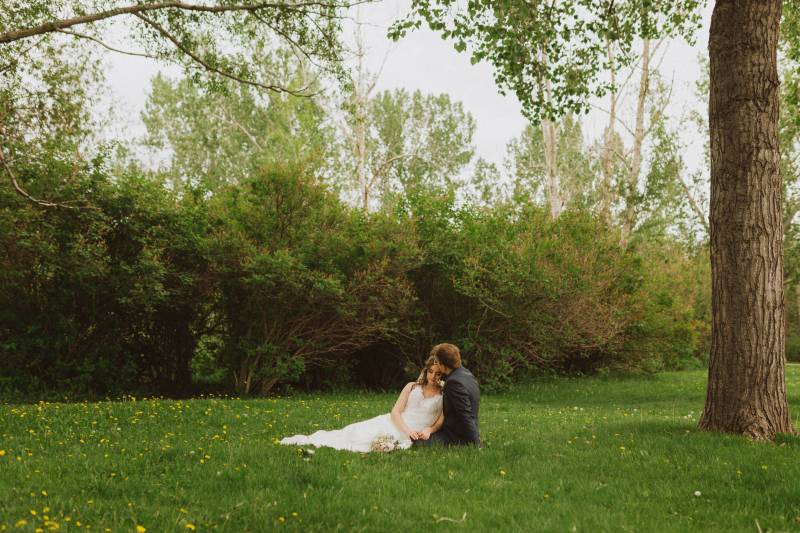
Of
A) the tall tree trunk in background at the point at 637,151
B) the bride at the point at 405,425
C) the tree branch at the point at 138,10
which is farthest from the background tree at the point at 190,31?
the tall tree trunk in background at the point at 637,151

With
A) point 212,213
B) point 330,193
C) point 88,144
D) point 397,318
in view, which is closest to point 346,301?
point 397,318

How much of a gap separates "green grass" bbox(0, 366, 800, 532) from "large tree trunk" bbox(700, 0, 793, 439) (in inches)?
22.5

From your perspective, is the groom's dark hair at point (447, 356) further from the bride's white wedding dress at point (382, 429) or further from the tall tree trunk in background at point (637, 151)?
the tall tree trunk in background at point (637, 151)

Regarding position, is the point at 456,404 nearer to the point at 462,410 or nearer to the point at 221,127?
the point at 462,410

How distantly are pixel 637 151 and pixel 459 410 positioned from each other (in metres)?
23.6

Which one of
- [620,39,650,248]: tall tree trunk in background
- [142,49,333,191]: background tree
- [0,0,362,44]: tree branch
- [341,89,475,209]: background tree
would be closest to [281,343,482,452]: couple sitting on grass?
[0,0,362,44]: tree branch

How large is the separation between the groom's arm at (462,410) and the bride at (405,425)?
0.29 meters

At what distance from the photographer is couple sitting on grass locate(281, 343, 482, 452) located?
7.36m

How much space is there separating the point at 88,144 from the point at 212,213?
10.2 feet

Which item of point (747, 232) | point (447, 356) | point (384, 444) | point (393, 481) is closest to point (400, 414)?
point (384, 444)

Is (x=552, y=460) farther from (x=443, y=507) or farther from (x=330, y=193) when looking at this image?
(x=330, y=193)

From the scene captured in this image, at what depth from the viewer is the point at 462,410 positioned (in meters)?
7.38

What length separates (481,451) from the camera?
6.99 metres

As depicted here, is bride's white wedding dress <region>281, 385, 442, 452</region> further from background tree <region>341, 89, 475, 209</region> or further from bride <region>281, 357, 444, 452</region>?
background tree <region>341, 89, 475, 209</region>
